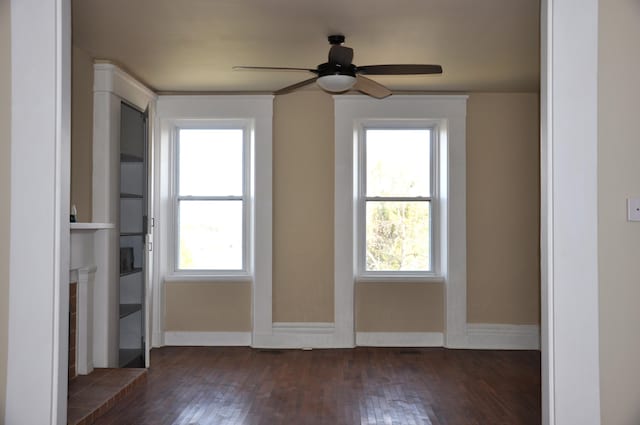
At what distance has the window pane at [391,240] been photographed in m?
6.46

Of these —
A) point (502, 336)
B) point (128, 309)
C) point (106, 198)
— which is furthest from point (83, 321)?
point (502, 336)

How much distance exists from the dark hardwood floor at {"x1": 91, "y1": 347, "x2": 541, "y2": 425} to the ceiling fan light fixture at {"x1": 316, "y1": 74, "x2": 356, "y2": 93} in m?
2.25

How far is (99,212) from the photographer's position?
5012mm

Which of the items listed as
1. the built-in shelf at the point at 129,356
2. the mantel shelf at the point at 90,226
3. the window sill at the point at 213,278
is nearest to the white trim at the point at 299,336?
the window sill at the point at 213,278

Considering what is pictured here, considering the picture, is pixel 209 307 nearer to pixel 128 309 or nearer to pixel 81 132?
pixel 128 309

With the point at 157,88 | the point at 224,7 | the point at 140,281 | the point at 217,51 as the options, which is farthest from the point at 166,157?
the point at 224,7

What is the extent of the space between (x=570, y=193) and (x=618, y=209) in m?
0.22

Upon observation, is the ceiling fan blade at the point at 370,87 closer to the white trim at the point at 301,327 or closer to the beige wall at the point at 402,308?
the beige wall at the point at 402,308

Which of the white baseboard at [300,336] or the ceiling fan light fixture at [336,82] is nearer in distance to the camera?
the ceiling fan light fixture at [336,82]

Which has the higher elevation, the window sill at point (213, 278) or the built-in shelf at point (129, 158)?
the built-in shelf at point (129, 158)

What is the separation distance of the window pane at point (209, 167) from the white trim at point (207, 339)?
4.85 feet

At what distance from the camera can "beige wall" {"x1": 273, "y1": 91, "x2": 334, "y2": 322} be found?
6.32 metres

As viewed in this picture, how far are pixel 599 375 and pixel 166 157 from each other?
4896 mm

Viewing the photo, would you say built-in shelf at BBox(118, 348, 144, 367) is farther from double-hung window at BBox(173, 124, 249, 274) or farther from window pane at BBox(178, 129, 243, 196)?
window pane at BBox(178, 129, 243, 196)
